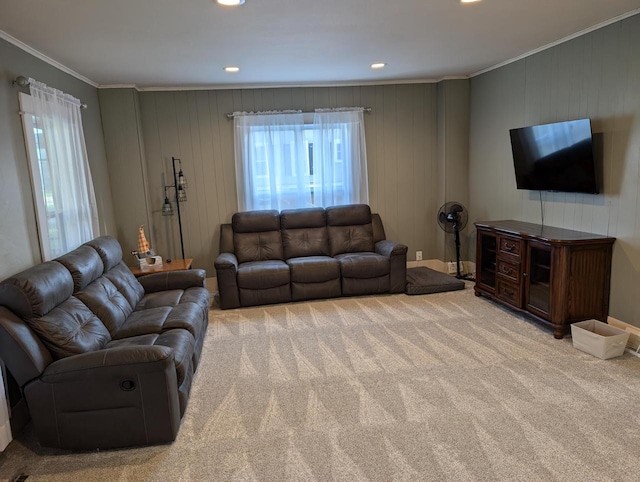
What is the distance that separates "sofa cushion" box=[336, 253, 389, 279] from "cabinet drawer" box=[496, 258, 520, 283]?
1175 mm

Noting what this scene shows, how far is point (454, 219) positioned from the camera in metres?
5.37

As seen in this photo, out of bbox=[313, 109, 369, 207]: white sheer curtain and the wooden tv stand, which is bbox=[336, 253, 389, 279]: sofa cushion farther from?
the wooden tv stand

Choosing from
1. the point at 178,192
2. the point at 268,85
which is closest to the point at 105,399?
the point at 178,192

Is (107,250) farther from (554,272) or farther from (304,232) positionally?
(554,272)

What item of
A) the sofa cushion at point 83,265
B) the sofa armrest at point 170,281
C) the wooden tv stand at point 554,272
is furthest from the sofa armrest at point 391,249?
the sofa cushion at point 83,265

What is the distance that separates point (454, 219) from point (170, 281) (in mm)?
3354

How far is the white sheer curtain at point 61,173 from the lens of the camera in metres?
3.29

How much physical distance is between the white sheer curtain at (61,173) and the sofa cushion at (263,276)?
150 centimetres

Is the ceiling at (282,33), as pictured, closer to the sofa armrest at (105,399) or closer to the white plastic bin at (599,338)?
the sofa armrest at (105,399)

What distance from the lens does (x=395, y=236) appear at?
5793 mm

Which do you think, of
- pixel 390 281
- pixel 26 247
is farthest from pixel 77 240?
pixel 390 281

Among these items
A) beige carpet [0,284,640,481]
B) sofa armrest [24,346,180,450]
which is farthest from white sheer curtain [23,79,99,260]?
beige carpet [0,284,640,481]

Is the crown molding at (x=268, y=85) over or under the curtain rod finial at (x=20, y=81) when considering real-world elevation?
over

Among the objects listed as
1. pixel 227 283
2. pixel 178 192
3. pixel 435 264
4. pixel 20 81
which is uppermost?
pixel 20 81
